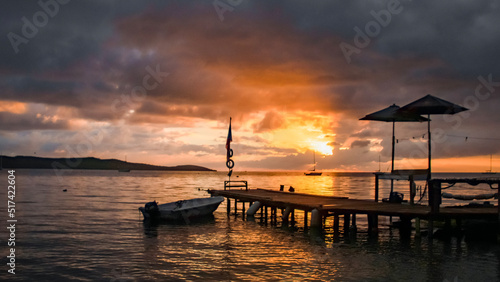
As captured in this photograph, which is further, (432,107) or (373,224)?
(373,224)

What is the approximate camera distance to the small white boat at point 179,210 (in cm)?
3234

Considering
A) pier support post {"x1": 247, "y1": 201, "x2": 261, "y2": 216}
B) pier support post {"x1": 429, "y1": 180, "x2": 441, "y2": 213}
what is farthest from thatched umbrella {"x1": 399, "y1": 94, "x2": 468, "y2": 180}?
pier support post {"x1": 247, "y1": 201, "x2": 261, "y2": 216}

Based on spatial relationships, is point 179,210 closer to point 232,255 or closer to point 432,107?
point 232,255

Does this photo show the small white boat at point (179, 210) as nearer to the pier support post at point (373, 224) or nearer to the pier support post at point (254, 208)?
the pier support post at point (254, 208)

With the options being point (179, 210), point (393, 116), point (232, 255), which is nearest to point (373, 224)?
point (393, 116)

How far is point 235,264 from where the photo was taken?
18953 mm

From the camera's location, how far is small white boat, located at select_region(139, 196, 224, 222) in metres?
32.3

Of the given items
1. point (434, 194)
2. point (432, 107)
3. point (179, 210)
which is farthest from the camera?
point (179, 210)

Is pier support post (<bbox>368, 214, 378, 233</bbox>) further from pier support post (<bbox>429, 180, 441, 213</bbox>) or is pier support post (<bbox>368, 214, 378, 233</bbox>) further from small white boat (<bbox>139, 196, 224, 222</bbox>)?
small white boat (<bbox>139, 196, 224, 222</bbox>)

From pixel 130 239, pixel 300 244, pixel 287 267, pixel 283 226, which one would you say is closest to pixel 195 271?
pixel 287 267

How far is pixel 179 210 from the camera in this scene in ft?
110

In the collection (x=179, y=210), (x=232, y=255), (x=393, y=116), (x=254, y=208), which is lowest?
(x=232, y=255)

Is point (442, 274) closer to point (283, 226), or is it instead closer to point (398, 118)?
point (398, 118)

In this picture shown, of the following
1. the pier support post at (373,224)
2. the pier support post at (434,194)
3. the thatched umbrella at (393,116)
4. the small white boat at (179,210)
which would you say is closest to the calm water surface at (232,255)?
the pier support post at (373,224)
